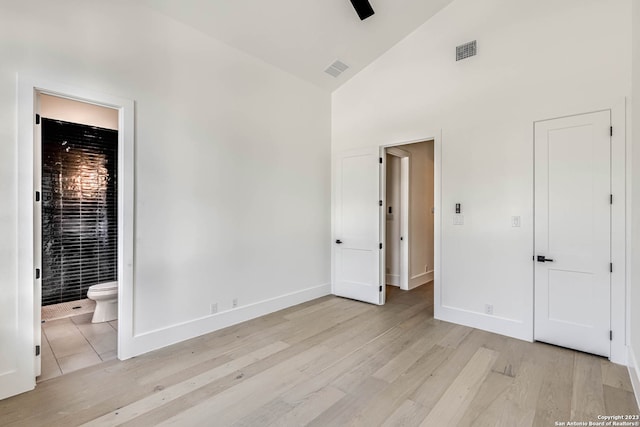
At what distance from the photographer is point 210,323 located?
3453mm

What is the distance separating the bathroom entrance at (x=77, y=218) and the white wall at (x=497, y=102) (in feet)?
13.8

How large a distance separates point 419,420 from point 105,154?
4.96 metres

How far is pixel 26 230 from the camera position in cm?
234

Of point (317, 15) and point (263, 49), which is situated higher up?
point (317, 15)

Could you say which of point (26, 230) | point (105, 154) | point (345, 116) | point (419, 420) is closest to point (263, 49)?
point (345, 116)

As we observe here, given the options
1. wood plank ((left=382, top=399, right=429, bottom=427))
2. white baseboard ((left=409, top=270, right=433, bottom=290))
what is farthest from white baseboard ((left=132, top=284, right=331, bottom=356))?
wood plank ((left=382, top=399, right=429, bottom=427))

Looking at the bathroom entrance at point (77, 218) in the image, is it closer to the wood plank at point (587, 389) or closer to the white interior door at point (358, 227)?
the white interior door at point (358, 227)

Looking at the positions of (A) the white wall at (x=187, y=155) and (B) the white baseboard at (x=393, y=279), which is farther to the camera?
(B) the white baseboard at (x=393, y=279)

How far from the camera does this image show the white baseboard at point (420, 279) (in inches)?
213

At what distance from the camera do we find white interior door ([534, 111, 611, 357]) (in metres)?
2.83

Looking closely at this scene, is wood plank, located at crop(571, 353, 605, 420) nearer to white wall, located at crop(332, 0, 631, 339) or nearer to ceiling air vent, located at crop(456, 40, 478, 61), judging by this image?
white wall, located at crop(332, 0, 631, 339)

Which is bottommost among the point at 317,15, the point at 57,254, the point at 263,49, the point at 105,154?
the point at 57,254

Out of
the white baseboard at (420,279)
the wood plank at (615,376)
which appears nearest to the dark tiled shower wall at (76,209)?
the white baseboard at (420,279)

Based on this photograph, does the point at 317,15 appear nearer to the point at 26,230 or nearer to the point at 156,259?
the point at 156,259
